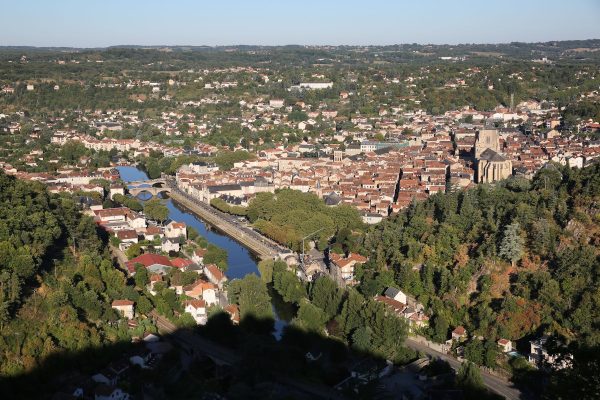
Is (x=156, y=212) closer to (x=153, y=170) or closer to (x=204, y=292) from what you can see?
(x=153, y=170)

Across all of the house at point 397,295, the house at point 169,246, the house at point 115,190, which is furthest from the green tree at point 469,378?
the house at point 115,190

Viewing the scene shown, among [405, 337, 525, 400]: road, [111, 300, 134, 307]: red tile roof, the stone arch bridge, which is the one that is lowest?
the stone arch bridge

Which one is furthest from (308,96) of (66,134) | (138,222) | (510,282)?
(510,282)

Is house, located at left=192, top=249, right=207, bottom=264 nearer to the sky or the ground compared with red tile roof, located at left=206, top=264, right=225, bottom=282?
nearer to the ground

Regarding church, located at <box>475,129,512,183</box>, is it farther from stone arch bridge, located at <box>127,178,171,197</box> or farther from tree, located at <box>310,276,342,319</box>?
stone arch bridge, located at <box>127,178,171,197</box>

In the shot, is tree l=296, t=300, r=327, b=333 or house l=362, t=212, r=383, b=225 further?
house l=362, t=212, r=383, b=225

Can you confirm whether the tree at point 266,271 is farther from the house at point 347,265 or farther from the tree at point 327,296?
the tree at point 327,296

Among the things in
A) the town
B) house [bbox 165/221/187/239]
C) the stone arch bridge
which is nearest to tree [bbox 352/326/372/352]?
the town
